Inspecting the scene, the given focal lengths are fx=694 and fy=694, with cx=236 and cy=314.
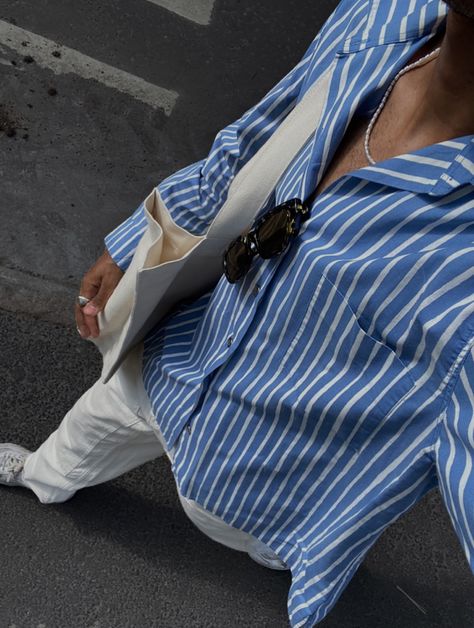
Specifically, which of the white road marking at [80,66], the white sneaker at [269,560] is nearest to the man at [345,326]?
the white sneaker at [269,560]

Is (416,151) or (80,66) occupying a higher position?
(416,151)

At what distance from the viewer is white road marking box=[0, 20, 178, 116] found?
360 centimetres

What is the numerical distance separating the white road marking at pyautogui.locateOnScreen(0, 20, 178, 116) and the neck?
2704 mm

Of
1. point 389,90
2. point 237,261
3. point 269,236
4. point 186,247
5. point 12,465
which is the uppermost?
point 389,90

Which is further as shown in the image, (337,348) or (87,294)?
(87,294)

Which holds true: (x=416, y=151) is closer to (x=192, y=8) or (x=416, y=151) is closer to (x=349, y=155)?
(x=349, y=155)

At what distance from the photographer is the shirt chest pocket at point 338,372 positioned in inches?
46.4

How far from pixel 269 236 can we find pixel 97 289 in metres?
0.76

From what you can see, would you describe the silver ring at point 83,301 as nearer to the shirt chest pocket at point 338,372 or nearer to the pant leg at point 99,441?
the pant leg at point 99,441

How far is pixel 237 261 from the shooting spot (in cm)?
143

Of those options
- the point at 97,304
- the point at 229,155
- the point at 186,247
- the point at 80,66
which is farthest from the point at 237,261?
the point at 80,66

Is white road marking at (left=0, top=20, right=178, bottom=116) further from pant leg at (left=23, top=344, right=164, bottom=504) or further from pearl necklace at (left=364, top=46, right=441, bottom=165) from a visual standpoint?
pearl necklace at (left=364, top=46, right=441, bottom=165)

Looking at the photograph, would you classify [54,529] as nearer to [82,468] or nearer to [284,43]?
[82,468]

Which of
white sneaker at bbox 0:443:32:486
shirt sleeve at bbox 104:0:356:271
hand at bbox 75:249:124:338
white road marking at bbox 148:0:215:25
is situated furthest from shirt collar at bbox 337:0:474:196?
white road marking at bbox 148:0:215:25
